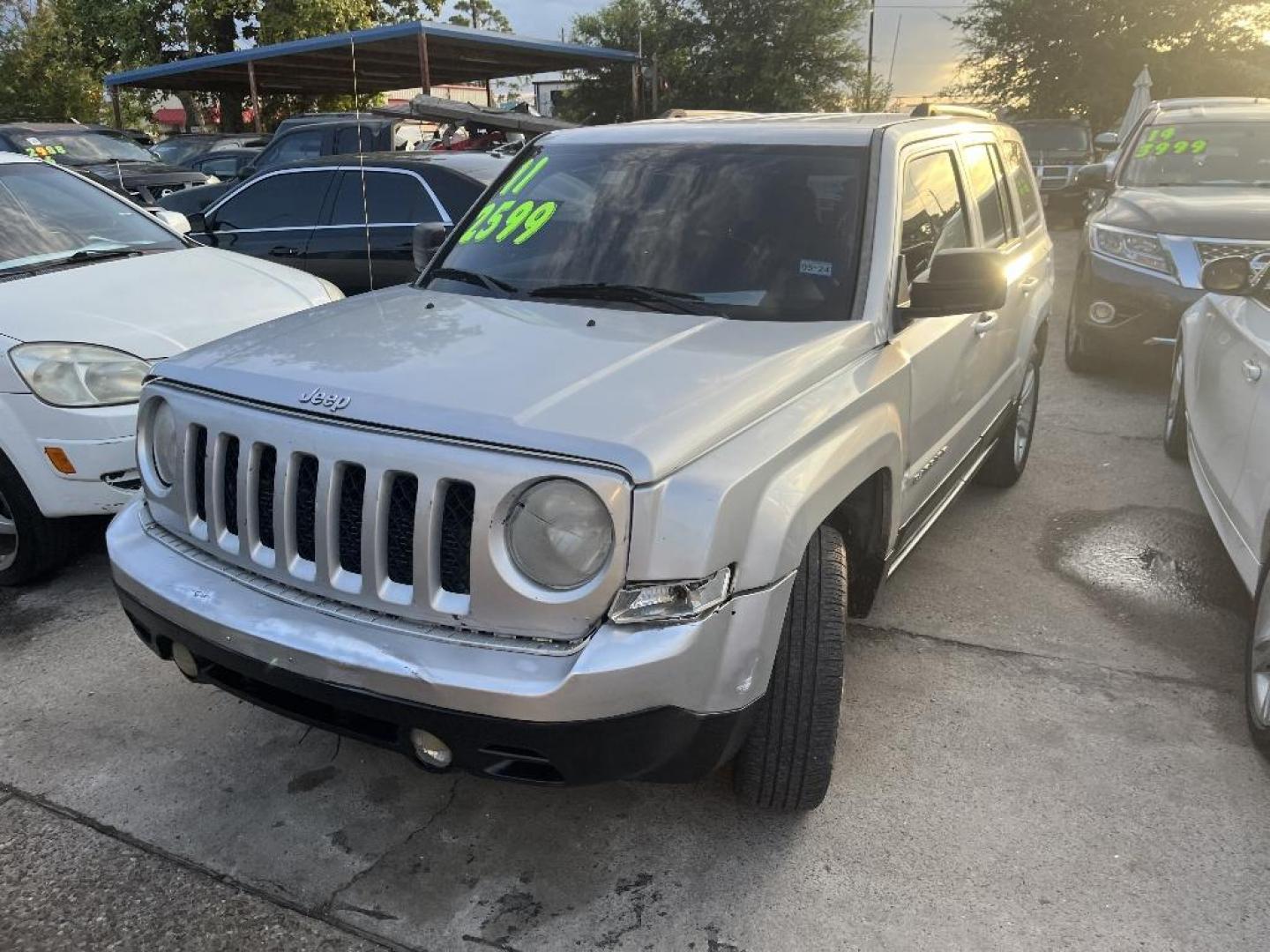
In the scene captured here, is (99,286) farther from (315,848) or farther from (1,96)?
(1,96)

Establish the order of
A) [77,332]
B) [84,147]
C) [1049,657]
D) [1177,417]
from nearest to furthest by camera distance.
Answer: [1049,657] < [77,332] < [1177,417] < [84,147]

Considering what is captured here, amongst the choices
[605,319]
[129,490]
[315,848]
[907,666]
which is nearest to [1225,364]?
[907,666]

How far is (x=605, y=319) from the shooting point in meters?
2.93

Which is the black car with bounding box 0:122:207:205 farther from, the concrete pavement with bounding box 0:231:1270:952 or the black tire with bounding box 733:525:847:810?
the black tire with bounding box 733:525:847:810

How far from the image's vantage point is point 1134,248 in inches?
260

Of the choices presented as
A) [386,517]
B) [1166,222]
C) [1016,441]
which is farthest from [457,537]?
[1166,222]

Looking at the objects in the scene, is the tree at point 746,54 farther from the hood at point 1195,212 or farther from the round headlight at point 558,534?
the round headlight at point 558,534

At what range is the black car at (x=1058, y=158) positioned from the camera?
15570mm

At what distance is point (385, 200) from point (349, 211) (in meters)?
0.35

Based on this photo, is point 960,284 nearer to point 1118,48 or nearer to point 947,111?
point 947,111

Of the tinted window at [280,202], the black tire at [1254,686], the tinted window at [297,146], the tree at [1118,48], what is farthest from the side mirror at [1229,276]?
the tree at [1118,48]

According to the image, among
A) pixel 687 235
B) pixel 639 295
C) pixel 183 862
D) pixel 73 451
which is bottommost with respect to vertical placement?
pixel 183 862

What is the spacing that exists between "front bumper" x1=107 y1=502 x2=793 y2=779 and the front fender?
0.11 metres

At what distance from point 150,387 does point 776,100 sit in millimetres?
35301
